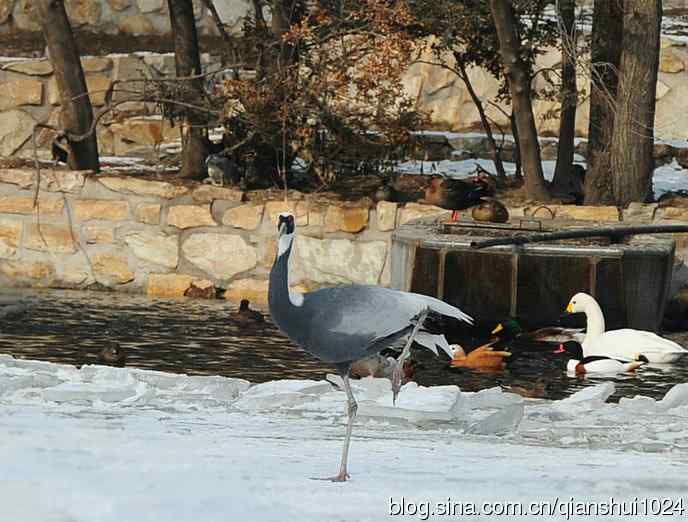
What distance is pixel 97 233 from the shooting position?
1609 centimetres

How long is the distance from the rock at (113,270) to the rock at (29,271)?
1.83 ft

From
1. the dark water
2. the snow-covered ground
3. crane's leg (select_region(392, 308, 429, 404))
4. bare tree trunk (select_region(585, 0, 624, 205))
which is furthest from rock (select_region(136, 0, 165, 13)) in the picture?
crane's leg (select_region(392, 308, 429, 404))

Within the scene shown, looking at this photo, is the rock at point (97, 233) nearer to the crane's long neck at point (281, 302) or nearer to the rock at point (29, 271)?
the rock at point (29, 271)

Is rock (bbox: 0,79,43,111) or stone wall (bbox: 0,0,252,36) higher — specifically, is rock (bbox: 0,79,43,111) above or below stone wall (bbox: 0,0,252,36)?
below

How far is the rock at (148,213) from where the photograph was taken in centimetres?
1595

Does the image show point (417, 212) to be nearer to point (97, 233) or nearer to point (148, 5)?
point (97, 233)

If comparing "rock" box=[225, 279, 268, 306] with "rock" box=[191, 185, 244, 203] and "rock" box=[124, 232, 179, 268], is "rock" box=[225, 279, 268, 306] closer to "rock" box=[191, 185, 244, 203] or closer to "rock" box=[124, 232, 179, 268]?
"rock" box=[124, 232, 179, 268]

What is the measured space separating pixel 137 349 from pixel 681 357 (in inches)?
178

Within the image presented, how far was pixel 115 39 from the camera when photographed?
22.0 meters

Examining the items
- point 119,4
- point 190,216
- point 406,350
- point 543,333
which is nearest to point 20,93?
point 119,4

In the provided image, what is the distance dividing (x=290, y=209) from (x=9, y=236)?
3.21 metres

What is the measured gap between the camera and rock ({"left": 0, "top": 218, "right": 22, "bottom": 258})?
1628cm

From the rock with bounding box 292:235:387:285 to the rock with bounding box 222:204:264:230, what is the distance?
1.70 ft

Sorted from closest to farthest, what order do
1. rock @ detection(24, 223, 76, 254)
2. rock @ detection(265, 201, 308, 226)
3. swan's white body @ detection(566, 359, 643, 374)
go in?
swan's white body @ detection(566, 359, 643, 374) → rock @ detection(265, 201, 308, 226) → rock @ detection(24, 223, 76, 254)
